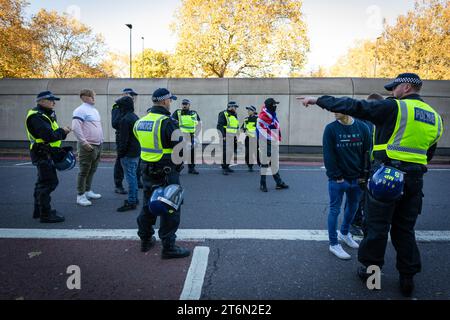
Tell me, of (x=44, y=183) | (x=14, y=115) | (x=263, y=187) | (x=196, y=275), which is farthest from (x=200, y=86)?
(x=196, y=275)

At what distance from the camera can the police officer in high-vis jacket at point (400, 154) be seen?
2898 millimetres

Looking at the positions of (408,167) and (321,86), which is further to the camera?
(321,86)

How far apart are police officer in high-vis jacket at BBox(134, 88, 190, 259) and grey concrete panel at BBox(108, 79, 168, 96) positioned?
10937 millimetres

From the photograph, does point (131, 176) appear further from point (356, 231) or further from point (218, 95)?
point (218, 95)

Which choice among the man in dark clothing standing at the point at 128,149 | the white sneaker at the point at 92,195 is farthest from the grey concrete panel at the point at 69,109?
the man in dark clothing standing at the point at 128,149

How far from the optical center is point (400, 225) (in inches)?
121

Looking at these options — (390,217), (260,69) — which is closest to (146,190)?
(390,217)

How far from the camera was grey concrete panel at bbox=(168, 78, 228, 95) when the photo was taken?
1420 cm

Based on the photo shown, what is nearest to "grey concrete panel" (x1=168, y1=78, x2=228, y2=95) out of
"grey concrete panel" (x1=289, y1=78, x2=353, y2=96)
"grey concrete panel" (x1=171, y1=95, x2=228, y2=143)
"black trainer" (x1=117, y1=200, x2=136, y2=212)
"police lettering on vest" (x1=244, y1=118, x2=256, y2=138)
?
"grey concrete panel" (x1=171, y1=95, x2=228, y2=143)

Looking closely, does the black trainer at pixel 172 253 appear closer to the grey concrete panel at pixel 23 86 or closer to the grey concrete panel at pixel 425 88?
the grey concrete panel at pixel 425 88

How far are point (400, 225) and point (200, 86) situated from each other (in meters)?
12.2

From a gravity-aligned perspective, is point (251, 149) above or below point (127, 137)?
below

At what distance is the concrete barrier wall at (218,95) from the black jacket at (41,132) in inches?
367
